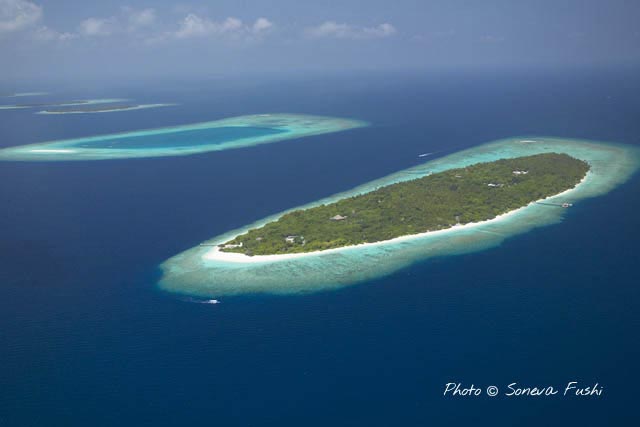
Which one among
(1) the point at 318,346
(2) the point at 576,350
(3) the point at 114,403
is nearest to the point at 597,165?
(2) the point at 576,350

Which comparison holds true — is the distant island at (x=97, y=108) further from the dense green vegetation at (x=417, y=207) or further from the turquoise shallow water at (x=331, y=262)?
the dense green vegetation at (x=417, y=207)

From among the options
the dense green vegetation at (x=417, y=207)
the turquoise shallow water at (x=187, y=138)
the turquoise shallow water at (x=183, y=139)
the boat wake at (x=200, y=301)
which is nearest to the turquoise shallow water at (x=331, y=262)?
the boat wake at (x=200, y=301)

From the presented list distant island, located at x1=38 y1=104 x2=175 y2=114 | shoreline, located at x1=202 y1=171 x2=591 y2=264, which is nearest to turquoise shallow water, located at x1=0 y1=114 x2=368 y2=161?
distant island, located at x1=38 y1=104 x2=175 y2=114

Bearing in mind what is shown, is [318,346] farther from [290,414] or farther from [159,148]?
[159,148]

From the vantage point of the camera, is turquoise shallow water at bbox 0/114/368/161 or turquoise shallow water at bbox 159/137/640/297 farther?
turquoise shallow water at bbox 0/114/368/161

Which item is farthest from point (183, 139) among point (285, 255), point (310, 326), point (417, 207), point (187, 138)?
point (310, 326)

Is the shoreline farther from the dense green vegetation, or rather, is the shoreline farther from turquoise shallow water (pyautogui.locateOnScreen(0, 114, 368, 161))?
turquoise shallow water (pyautogui.locateOnScreen(0, 114, 368, 161))

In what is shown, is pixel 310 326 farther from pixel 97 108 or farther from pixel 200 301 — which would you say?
pixel 97 108
